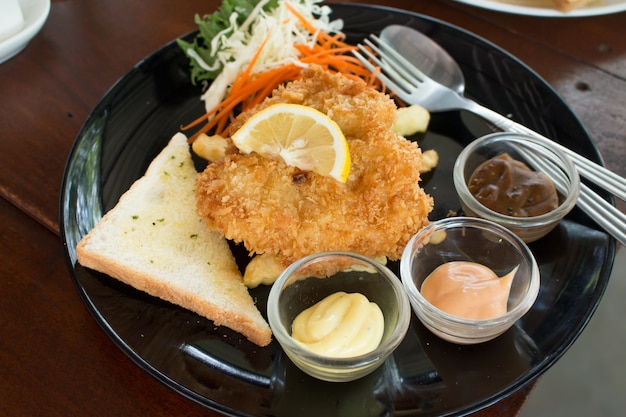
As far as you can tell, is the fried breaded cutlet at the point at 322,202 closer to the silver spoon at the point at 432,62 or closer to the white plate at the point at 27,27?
the silver spoon at the point at 432,62

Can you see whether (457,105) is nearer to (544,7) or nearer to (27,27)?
(544,7)

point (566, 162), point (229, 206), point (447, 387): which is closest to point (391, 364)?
point (447, 387)

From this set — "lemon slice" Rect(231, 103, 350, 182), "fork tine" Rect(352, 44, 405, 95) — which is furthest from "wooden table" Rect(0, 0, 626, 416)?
"lemon slice" Rect(231, 103, 350, 182)

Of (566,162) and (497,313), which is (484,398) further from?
(566,162)

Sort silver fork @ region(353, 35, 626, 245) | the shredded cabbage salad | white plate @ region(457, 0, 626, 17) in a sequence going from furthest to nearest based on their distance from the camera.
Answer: white plate @ region(457, 0, 626, 17), the shredded cabbage salad, silver fork @ region(353, 35, 626, 245)

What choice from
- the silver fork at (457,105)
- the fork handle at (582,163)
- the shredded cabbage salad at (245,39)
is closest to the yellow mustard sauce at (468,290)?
the silver fork at (457,105)

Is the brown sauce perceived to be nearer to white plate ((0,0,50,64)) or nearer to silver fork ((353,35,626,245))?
silver fork ((353,35,626,245))
